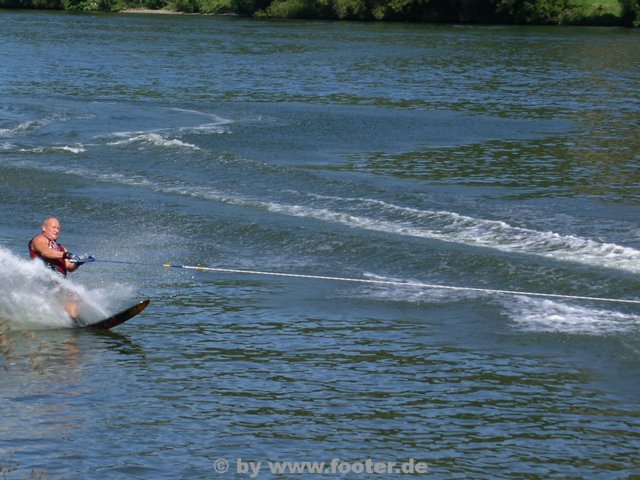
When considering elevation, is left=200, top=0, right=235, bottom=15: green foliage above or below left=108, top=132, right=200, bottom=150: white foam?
above

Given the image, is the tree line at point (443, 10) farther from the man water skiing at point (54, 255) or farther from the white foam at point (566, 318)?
the man water skiing at point (54, 255)

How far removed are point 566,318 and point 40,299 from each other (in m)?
6.58

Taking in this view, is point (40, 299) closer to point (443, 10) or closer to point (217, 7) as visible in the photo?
point (443, 10)

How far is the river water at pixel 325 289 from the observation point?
10.8 m

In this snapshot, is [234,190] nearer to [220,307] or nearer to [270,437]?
[220,307]

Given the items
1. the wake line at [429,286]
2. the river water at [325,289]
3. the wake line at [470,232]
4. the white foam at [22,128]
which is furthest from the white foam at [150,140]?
the wake line at [429,286]

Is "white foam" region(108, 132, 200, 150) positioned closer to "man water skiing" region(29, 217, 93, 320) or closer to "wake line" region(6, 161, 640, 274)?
"wake line" region(6, 161, 640, 274)

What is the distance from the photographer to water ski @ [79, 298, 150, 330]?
1397cm

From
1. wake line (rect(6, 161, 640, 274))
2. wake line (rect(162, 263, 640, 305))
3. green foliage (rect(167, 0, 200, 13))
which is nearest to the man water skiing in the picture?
wake line (rect(162, 263, 640, 305))

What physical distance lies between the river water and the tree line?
142 ft

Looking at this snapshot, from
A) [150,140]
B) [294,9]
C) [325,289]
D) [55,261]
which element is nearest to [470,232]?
[325,289]

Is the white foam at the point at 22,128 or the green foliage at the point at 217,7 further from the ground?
the green foliage at the point at 217,7

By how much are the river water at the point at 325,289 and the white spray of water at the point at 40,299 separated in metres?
0.03

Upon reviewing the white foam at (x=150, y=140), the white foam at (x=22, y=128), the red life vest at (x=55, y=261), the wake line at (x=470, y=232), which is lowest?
the wake line at (x=470, y=232)
